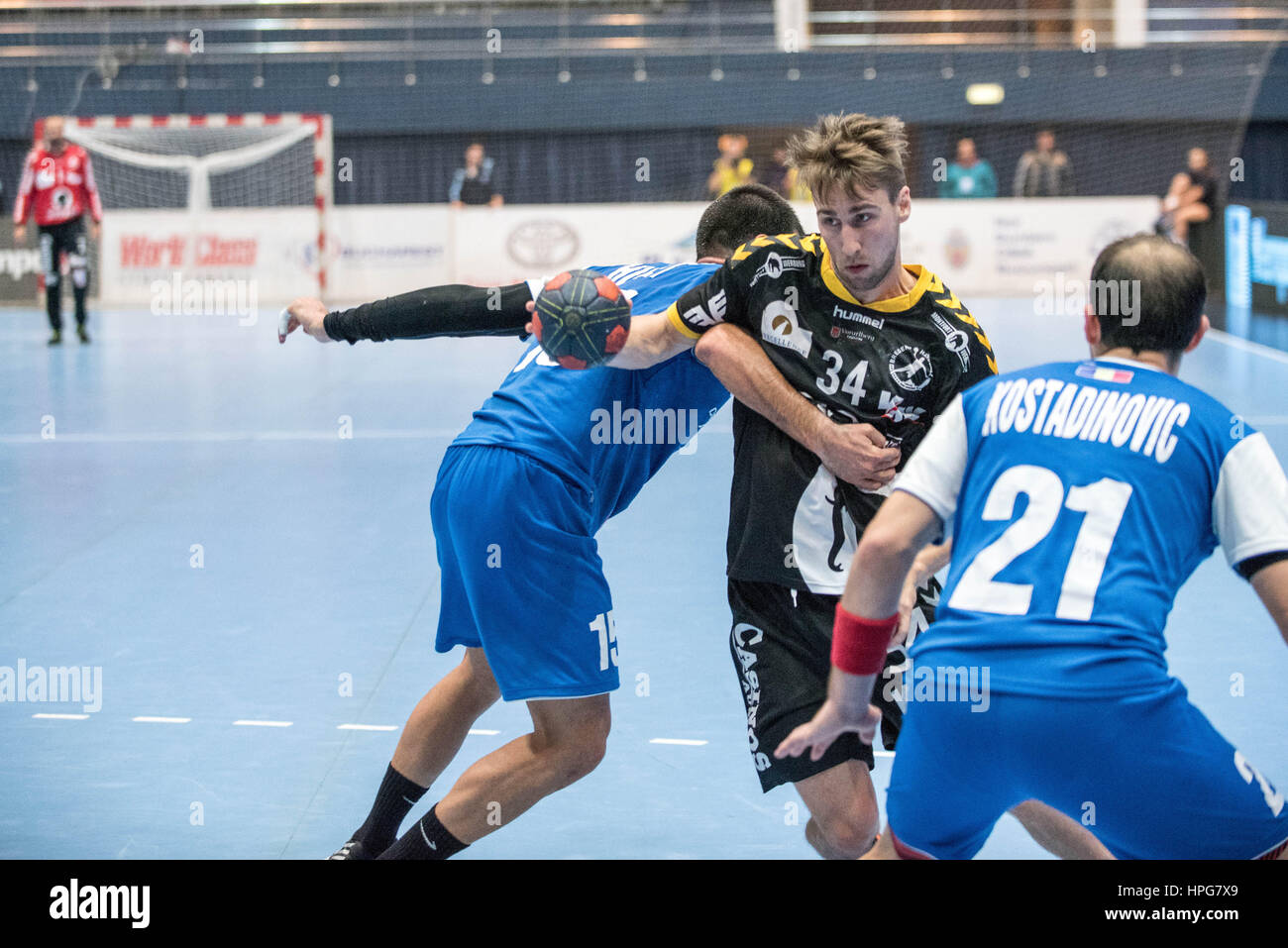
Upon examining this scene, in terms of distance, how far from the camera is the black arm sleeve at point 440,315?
3.24m

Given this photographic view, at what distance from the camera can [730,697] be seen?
503 cm

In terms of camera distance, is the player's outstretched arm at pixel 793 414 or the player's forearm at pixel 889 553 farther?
the player's outstretched arm at pixel 793 414

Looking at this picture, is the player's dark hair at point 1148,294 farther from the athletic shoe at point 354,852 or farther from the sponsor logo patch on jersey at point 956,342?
the athletic shoe at point 354,852

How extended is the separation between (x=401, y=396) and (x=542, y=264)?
904 centimetres

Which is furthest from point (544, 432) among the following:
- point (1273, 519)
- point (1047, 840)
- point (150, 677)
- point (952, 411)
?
point (150, 677)

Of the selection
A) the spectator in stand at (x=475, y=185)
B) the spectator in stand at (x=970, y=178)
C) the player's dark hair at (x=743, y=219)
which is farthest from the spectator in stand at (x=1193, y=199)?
the player's dark hair at (x=743, y=219)

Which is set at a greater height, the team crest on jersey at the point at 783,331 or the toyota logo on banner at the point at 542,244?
the toyota logo on banner at the point at 542,244

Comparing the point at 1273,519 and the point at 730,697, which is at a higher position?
the point at 1273,519

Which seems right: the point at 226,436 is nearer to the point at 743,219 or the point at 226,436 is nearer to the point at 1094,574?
the point at 743,219

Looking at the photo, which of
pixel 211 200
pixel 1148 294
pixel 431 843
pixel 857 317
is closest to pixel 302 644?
pixel 431 843

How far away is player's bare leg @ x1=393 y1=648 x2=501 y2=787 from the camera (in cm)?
356

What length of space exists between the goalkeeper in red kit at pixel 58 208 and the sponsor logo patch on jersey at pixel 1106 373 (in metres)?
15.0

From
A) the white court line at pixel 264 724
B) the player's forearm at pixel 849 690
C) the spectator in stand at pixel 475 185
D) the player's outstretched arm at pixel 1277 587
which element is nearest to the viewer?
the player's outstretched arm at pixel 1277 587

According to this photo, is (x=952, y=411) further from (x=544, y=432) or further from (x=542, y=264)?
(x=542, y=264)
